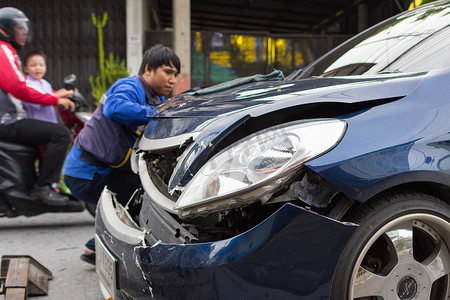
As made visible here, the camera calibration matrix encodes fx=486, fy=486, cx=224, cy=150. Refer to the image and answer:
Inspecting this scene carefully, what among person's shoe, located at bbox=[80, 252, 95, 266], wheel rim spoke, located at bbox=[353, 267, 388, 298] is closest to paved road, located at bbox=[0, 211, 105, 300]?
person's shoe, located at bbox=[80, 252, 95, 266]

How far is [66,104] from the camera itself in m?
4.06

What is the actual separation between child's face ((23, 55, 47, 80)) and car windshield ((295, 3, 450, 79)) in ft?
8.28

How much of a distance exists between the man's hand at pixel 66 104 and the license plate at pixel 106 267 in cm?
213

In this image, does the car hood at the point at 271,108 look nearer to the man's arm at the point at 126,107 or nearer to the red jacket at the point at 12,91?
the man's arm at the point at 126,107

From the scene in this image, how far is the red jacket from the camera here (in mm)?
3721

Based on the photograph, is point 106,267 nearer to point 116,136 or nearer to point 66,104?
point 116,136

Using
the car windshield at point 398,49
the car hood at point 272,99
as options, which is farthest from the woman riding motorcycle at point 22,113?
the car windshield at point 398,49

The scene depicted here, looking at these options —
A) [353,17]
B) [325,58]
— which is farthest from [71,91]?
[353,17]

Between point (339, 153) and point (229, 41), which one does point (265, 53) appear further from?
point (339, 153)

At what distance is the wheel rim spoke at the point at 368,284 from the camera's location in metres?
1.56

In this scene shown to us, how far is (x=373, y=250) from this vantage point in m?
1.67

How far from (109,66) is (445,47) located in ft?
16.8

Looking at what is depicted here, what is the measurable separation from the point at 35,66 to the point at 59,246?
A: 1.65 m

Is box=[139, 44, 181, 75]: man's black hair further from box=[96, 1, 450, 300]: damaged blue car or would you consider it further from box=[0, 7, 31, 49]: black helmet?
Answer: box=[0, 7, 31, 49]: black helmet
